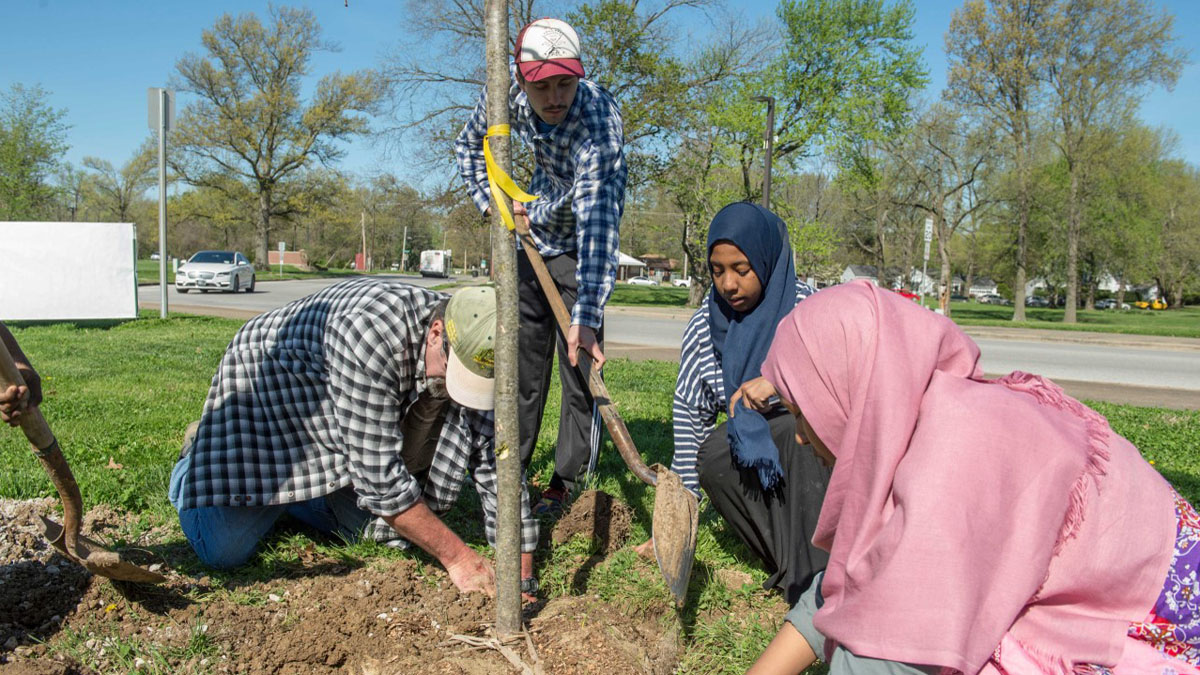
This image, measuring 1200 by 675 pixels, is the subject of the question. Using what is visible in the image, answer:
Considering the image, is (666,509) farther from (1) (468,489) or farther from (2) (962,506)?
(1) (468,489)

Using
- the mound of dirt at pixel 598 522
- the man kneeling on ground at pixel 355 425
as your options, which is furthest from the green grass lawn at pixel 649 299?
the man kneeling on ground at pixel 355 425

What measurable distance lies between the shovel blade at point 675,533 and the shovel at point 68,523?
163cm

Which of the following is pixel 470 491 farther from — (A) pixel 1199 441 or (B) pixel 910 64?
(B) pixel 910 64

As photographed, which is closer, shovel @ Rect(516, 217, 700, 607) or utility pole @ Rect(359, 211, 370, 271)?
shovel @ Rect(516, 217, 700, 607)

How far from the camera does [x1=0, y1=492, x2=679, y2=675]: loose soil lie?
7.74 feet

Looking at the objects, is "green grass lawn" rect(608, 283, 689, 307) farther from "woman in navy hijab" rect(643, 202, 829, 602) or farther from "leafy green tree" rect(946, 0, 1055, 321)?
"woman in navy hijab" rect(643, 202, 829, 602)

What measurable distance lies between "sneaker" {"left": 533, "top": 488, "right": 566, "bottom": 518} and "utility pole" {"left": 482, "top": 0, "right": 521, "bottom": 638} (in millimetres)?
1236

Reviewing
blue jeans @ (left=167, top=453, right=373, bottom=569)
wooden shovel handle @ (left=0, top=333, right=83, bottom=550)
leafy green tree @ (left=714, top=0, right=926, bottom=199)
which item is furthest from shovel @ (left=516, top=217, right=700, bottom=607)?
leafy green tree @ (left=714, top=0, right=926, bottom=199)

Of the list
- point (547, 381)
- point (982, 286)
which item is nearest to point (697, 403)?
point (547, 381)

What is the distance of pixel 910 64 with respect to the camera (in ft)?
75.7

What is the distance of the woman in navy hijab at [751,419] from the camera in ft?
9.34

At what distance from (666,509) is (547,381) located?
123 cm

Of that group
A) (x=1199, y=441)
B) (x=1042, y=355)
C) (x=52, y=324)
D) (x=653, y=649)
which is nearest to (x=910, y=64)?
(x=1042, y=355)

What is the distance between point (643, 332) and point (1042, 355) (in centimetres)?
656
